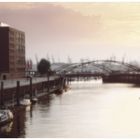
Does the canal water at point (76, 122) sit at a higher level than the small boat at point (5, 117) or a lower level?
lower

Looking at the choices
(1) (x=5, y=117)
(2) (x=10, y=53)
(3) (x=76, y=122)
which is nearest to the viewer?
(1) (x=5, y=117)

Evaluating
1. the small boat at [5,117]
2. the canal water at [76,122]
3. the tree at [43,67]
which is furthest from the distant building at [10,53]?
the small boat at [5,117]

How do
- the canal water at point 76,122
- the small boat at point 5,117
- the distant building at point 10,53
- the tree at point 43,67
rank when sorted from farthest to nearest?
the tree at point 43,67, the distant building at point 10,53, the small boat at point 5,117, the canal water at point 76,122

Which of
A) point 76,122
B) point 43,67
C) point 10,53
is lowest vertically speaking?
point 76,122

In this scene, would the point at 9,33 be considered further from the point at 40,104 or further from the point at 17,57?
the point at 40,104

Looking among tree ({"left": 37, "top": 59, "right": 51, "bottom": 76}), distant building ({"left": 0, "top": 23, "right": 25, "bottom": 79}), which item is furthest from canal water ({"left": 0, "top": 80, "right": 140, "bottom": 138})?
tree ({"left": 37, "top": 59, "right": 51, "bottom": 76})

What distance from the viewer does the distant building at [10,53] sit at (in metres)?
37.2

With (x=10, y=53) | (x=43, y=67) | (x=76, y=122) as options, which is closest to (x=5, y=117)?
(x=76, y=122)

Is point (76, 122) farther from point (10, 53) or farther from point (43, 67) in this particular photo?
point (43, 67)

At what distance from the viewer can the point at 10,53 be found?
3975 cm

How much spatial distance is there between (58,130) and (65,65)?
5699cm

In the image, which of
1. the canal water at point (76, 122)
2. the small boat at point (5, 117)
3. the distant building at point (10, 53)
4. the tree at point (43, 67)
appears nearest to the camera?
the canal water at point (76, 122)

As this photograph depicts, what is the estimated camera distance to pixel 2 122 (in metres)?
17.8

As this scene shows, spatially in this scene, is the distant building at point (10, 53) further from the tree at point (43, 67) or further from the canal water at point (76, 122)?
the canal water at point (76, 122)
